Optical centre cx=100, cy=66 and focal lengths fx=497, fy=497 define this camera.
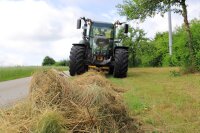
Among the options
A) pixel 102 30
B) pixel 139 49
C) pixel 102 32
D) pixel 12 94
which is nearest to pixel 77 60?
pixel 102 32

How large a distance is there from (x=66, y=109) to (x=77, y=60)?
16652 mm

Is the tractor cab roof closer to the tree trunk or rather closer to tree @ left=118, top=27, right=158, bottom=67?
the tree trunk

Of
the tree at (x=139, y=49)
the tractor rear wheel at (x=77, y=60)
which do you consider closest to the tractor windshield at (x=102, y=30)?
the tractor rear wheel at (x=77, y=60)

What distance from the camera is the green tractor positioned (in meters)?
25.3

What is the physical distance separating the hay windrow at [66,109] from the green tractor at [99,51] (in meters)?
15.5

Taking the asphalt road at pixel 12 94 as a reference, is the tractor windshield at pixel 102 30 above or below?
above

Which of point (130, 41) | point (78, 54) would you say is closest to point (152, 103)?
point (78, 54)

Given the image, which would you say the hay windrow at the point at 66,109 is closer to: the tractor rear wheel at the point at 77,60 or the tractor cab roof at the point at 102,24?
the tractor rear wheel at the point at 77,60

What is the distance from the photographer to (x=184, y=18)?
2794 centimetres

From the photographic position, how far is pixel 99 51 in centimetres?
2620

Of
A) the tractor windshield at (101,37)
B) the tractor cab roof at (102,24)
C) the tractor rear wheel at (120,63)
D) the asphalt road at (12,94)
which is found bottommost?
the asphalt road at (12,94)

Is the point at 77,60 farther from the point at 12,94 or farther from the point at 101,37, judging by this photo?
the point at 12,94

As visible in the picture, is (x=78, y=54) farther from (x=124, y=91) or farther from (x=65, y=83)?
(x=65, y=83)

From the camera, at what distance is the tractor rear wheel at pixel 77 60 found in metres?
25.2
